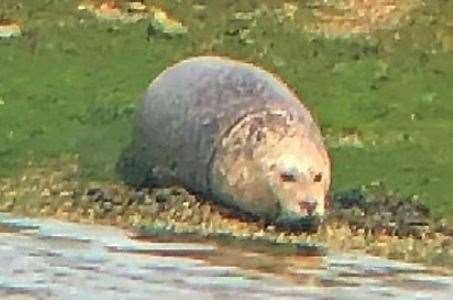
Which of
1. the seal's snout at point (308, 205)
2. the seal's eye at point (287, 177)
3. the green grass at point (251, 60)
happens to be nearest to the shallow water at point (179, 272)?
the seal's snout at point (308, 205)

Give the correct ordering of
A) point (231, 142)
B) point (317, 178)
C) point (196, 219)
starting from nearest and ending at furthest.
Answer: point (317, 178) → point (196, 219) → point (231, 142)

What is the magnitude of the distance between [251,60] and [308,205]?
300 inches

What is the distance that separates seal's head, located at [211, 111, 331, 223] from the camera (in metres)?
12.5

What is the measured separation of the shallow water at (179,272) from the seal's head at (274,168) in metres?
0.91

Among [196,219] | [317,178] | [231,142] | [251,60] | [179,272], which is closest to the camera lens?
[179,272]

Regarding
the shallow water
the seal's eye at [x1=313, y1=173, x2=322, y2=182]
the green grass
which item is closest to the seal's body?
the seal's eye at [x1=313, y1=173, x2=322, y2=182]

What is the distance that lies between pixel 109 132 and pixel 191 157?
2396mm

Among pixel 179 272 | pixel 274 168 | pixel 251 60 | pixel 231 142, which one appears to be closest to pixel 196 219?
pixel 274 168

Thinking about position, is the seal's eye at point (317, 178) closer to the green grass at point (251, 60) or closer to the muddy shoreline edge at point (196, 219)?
the muddy shoreline edge at point (196, 219)

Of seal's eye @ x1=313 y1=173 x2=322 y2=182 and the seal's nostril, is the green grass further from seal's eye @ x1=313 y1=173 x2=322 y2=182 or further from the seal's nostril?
the seal's nostril

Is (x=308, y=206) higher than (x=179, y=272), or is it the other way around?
(x=308, y=206)

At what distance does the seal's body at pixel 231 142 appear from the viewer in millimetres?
12703

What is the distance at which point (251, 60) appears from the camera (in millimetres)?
19844

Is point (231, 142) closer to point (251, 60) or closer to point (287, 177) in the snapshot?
point (287, 177)
